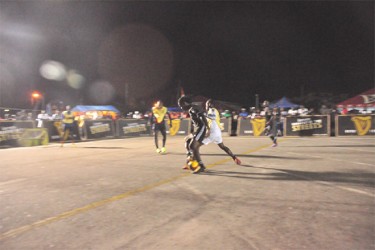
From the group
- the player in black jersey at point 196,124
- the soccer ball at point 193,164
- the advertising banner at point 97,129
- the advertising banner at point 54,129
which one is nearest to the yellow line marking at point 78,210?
the soccer ball at point 193,164

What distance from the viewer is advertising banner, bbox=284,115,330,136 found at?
2048 centimetres

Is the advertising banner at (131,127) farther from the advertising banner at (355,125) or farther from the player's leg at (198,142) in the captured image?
the player's leg at (198,142)

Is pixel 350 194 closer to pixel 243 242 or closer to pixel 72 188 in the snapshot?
pixel 243 242

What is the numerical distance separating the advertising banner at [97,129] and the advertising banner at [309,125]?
12.1 metres

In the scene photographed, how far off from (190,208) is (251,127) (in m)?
18.4

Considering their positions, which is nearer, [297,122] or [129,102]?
[297,122]

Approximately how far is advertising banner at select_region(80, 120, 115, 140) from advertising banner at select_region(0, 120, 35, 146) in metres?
4.46

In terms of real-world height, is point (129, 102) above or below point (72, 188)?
above

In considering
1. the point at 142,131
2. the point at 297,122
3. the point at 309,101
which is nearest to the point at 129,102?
the point at 309,101

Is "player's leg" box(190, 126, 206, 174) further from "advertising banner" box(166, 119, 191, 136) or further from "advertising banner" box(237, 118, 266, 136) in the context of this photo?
"advertising banner" box(166, 119, 191, 136)

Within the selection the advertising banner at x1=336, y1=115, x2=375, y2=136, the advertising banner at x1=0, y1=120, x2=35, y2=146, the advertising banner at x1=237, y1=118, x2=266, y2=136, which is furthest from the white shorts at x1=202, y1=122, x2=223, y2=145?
the advertising banner at x1=336, y1=115, x2=375, y2=136

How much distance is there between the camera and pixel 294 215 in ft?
13.8

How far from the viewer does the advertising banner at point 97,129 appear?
21.5 metres

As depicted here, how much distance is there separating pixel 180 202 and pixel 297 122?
17468mm
